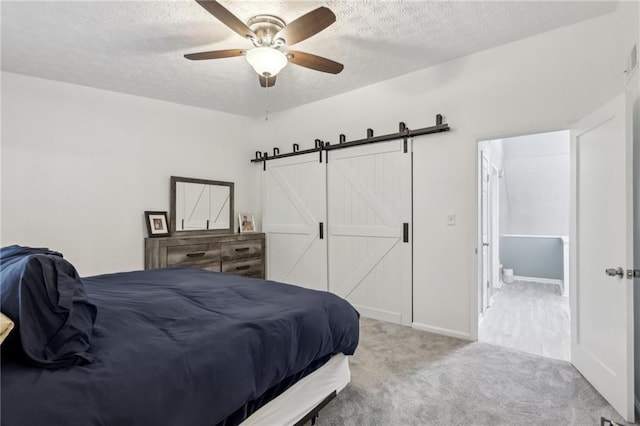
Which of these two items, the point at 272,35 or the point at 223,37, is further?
the point at 223,37

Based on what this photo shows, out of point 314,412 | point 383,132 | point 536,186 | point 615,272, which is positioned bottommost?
point 314,412

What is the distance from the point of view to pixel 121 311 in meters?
1.60

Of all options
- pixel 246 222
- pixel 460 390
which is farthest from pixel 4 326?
pixel 246 222

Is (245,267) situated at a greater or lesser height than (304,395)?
greater

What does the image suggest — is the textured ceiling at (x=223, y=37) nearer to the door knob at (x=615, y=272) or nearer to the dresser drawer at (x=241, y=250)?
the door knob at (x=615, y=272)

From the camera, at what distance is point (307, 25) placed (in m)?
2.01

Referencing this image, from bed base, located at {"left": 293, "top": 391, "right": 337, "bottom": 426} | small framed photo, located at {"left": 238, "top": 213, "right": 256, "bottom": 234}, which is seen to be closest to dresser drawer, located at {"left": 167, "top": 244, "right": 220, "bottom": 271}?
small framed photo, located at {"left": 238, "top": 213, "right": 256, "bottom": 234}

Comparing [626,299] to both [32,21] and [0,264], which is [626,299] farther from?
[32,21]

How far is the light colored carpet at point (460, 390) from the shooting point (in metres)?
1.94

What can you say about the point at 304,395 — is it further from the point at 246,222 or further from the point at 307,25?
the point at 246,222

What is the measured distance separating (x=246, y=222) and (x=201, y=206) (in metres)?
0.73

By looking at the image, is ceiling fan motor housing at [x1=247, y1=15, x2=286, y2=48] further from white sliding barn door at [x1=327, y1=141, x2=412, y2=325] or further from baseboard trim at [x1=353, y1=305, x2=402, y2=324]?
baseboard trim at [x1=353, y1=305, x2=402, y2=324]

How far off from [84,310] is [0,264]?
52 centimetres

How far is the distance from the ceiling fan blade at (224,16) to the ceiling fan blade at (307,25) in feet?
0.69
